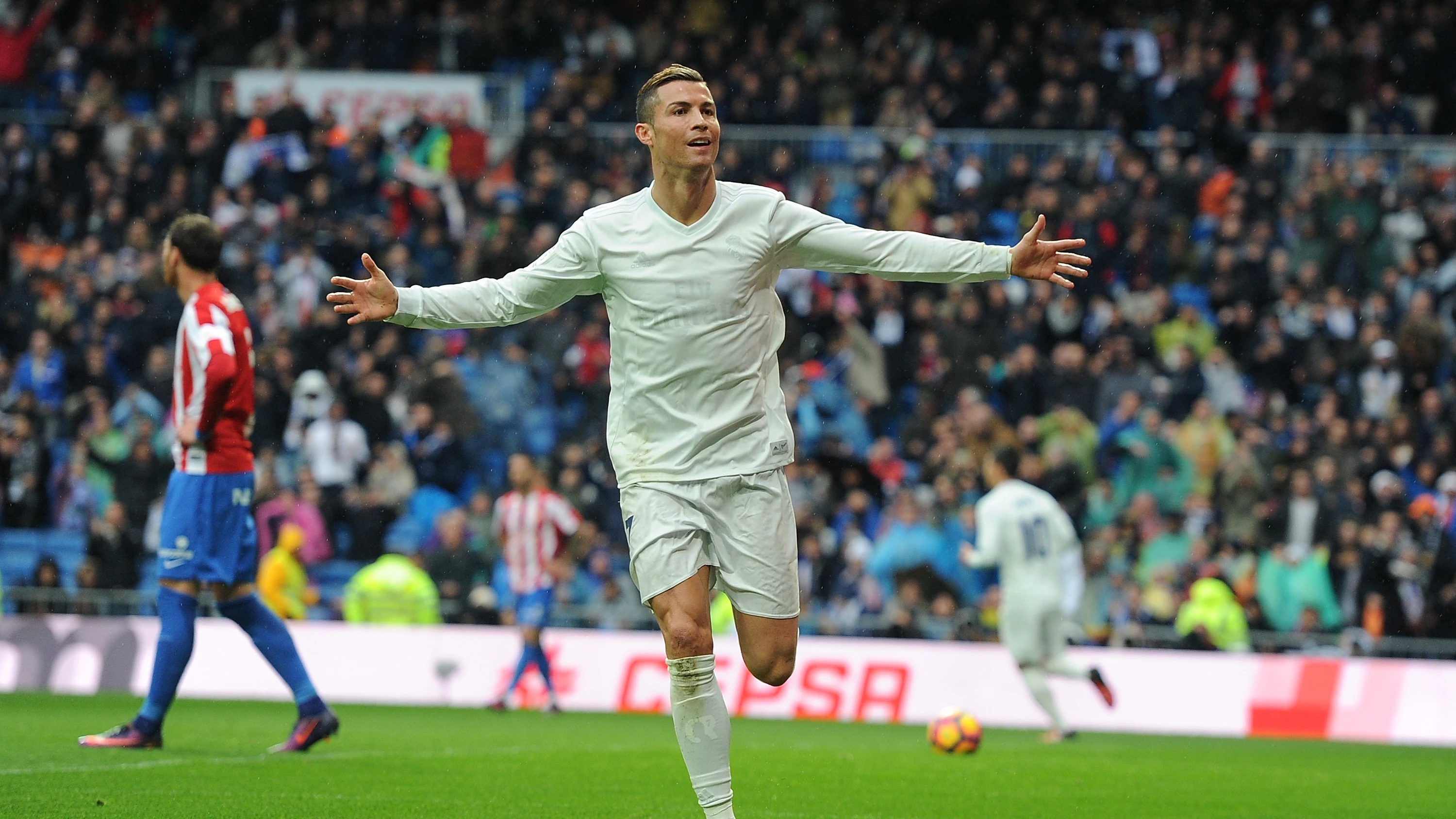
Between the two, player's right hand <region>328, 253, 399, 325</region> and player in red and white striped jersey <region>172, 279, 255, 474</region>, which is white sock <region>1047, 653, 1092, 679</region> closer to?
player in red and white striped jersey <region>172, 279, 255, 474</region>

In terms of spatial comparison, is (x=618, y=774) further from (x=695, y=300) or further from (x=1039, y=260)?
(x=1039, y=260)

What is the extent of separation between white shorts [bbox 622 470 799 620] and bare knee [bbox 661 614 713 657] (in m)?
0.12

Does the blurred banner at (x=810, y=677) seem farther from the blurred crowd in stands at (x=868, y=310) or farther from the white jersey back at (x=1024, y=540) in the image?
the white jersey back at (x=1024, y=540)

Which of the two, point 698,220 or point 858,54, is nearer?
point 698,220

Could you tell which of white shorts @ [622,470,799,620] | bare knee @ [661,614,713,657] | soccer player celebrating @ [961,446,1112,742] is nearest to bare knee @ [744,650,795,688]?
white shorts @ [622,470,799,620]

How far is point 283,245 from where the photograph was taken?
864 inches

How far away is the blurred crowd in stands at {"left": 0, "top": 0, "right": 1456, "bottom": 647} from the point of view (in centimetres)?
1864

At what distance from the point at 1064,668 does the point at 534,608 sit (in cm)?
444

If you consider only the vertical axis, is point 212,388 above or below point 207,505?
above

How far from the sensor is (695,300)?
6.55 metres

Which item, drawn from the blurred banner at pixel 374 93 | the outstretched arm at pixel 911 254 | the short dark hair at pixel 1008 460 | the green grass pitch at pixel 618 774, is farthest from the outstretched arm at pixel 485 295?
the blurred banner at pixel 374 93

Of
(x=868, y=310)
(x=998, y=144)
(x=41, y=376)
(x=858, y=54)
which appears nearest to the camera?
(x=41, y=376)

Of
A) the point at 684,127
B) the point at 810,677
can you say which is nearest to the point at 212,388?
the point at 684,127

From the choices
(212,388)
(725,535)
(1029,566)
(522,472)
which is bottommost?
(1029,566)
